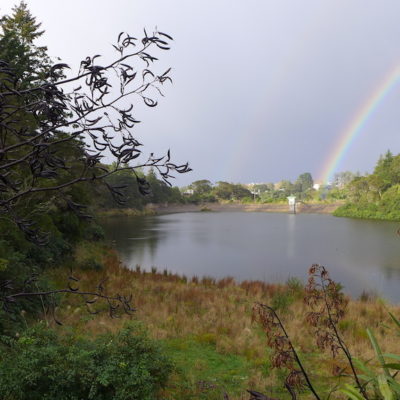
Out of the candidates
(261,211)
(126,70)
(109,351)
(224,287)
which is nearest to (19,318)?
(109,351)

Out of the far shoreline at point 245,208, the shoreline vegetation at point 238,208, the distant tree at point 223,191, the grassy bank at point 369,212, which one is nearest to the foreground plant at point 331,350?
the grassy bank at point 369,212

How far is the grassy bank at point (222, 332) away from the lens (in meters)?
4.68

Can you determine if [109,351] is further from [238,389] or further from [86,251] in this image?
[86,251]

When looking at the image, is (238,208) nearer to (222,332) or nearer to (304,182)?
(222,332)

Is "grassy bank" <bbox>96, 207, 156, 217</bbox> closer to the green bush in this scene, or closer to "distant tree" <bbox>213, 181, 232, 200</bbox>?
"distant tree" <bbox>213, 181, 232, 200</bbox>

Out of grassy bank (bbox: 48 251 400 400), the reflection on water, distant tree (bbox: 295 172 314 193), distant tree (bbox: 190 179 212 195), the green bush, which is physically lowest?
the reflection on water

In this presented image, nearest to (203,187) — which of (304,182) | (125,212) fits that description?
(125,212)

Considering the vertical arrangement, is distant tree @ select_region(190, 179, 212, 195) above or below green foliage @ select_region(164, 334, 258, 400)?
above

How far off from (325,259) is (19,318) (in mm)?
17736

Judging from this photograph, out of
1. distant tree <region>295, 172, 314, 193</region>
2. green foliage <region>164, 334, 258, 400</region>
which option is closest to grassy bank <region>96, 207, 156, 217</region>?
green foliage <region>164, 334, 258, 400</region>

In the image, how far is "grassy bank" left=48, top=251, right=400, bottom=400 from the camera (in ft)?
15.3

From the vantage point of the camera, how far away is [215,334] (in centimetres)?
658

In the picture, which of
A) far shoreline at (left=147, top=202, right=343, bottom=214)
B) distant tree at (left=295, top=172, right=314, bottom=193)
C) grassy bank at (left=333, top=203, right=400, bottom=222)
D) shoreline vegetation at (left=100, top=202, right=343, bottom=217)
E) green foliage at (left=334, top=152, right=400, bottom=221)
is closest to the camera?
grassy bank at (left=333, top=203, right=400, bottom=222)

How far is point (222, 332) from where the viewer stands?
22.4 ft
